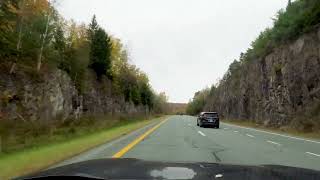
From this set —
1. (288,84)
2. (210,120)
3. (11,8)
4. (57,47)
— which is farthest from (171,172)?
(57,47)

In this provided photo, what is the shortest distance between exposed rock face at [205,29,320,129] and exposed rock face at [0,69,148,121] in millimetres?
21585

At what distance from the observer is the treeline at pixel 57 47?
145 feet

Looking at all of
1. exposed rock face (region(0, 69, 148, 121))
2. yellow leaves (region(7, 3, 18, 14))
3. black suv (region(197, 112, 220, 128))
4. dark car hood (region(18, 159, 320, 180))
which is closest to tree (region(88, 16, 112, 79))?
exposed rock face (region(0, 69, 148, 121))

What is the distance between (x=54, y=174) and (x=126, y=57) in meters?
105

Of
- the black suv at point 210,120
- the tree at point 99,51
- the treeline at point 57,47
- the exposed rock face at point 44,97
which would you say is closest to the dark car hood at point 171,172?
the exposed rock face at point 44,97

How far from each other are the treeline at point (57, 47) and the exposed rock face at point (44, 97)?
1279 millimetres

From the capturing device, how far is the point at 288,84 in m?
51.9

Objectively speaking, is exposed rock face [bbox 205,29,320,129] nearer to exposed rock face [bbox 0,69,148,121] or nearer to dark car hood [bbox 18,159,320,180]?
exposed rock face [bbox 0,69,148,121]

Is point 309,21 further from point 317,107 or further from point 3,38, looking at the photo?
point 3,38

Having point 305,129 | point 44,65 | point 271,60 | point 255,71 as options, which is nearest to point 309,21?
point 271,60

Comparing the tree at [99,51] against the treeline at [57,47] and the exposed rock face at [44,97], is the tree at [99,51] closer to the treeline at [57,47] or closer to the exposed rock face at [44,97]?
the treeline at [57,47]

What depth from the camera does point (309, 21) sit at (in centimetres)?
5219

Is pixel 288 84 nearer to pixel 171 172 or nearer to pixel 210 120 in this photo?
pixel 210 120

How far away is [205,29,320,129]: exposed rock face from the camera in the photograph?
46469 mm
